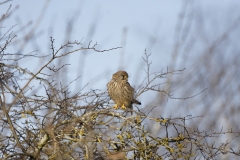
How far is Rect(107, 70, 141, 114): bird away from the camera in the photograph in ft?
28.4

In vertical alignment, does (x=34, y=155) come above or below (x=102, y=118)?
below

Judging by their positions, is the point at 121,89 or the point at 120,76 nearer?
the point at 121,89

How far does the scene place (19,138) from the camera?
208 inches

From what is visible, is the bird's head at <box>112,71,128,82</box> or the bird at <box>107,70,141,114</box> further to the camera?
the bird's head at <box>112,71,128,82</box>

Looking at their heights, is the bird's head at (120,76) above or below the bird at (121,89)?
above

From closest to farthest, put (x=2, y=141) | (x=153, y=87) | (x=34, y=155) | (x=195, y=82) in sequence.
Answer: (x=34, y=155) < (x=2, y=141) < (x=153, y=87) < (x=195, y=82)

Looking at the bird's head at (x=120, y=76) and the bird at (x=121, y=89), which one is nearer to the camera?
A: the bird at (x=121, y=89)

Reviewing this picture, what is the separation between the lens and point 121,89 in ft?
29.1

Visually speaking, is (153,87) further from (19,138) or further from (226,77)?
(226,77)

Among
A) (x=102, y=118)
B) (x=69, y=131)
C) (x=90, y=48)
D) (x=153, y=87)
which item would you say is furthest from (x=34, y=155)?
(x=153, y=87)

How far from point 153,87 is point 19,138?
5.45 feet

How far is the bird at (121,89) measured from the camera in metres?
8.66

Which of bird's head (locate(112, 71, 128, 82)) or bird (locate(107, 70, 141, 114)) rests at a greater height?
bird's head (locate(112, 71, 128, 82))

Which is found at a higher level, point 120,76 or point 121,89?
point 120,76
